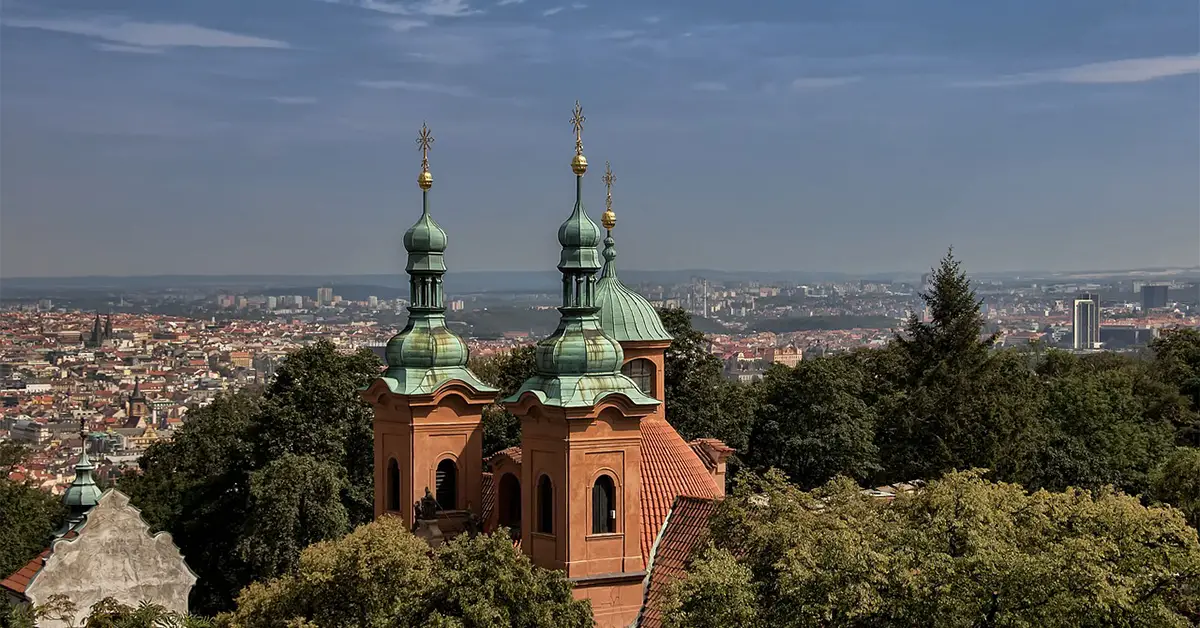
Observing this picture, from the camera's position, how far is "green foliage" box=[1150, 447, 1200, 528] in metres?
36.5

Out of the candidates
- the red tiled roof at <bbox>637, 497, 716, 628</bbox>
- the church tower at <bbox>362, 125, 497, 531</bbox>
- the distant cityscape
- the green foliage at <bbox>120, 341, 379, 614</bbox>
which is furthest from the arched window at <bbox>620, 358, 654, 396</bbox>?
the distant cityscape

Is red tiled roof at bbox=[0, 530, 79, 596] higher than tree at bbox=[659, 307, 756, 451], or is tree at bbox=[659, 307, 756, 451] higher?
tree at bbox=[659, 307, 756, 451]

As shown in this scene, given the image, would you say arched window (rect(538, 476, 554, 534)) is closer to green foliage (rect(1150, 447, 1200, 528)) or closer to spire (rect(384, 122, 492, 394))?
spire (rect(384, 122, 492, 394))

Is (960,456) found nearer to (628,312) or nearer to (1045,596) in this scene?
(628,312)

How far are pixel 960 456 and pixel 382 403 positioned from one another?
23.1 metres

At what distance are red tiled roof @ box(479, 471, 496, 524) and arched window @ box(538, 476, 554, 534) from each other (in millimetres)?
2971

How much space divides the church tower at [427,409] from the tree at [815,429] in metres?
20.8

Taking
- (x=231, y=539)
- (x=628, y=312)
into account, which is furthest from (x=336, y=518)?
(x=628, y=312)

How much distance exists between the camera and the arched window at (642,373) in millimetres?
32531

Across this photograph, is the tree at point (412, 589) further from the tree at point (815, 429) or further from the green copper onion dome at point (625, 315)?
the tree at point (815, 429)

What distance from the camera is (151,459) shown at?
176 ft

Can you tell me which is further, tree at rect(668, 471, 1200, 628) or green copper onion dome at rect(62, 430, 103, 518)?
green copper onion dome at rect(62, 430, 103, 518)

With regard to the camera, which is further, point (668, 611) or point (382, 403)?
point (382, 403)

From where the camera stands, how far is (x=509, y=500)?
2975 centimetres
